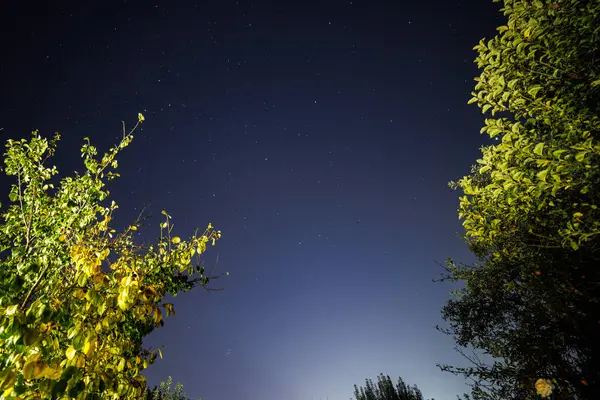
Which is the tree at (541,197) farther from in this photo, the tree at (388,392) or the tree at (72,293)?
the tree at (388,392)

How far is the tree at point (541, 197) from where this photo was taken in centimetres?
352

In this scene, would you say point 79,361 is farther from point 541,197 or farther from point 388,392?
point 388,392

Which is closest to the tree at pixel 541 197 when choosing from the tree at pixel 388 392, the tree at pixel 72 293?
the tree at pixel 72 293

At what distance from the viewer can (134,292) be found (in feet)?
7.83

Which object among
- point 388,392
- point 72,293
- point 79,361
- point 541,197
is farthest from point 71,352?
point 388,392

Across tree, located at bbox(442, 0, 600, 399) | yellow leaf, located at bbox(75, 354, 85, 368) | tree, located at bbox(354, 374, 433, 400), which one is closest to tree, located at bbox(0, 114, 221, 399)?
yellow leaf, located at bbox(75, 354, 85, 368)

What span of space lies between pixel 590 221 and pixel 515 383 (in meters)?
7.62

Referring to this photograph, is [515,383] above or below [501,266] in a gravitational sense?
below

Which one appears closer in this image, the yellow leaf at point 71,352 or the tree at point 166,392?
the yellow leaf at point 71,352

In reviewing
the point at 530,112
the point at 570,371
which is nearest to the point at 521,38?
the point at 530,112

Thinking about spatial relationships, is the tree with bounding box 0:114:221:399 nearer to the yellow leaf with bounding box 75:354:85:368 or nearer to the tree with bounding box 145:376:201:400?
the yellow leaf with bounding box 75:354:85:368

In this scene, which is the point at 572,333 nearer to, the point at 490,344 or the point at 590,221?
the point at 490,344

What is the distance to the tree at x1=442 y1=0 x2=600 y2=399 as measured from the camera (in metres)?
3.52

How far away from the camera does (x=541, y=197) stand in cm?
458
